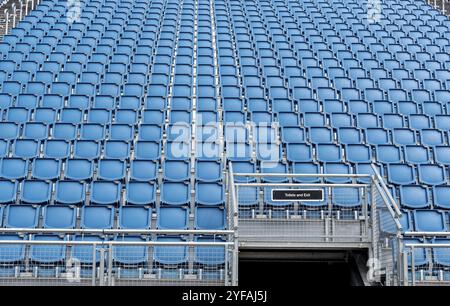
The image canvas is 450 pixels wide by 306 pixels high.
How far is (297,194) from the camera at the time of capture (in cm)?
627

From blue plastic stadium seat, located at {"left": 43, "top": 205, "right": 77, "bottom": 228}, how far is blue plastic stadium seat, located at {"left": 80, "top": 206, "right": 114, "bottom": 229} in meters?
0.12

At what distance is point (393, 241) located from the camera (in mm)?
5711

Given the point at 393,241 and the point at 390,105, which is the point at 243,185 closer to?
the point at 393,241

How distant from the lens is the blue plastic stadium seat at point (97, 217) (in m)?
6.67

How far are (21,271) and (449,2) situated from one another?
17.2 m

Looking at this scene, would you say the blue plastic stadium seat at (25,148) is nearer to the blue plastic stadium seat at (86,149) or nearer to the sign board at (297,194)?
the blue plastic stadium seat at (86,149)

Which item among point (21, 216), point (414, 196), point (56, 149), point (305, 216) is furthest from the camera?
point (56, 149)

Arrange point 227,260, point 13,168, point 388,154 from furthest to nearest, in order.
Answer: point 388,154 → point 13,168 → point 227,260

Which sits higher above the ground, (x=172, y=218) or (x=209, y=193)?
(x=209, y=193)

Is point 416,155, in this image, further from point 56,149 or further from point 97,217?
point 56,149

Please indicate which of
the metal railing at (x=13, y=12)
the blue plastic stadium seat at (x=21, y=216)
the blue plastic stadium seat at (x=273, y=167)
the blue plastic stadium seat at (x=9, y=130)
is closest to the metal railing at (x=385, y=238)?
the blue plastic stadium seat at (x=273, y=167)

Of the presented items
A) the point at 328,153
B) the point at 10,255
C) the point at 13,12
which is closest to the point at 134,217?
the point at 10,255

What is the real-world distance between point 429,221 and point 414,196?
1.92ft

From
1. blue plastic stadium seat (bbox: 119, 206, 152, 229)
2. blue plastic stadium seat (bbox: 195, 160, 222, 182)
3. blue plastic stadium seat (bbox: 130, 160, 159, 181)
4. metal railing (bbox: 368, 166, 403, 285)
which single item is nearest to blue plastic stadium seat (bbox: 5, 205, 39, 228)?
blue plastic stadium seat (bbox: 119, 206, 152, 229)
